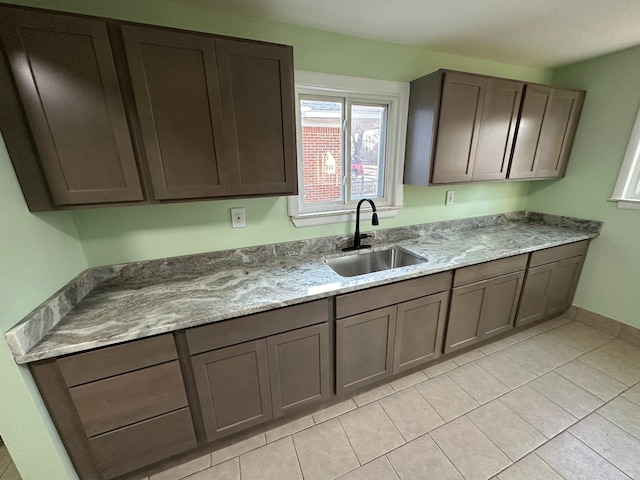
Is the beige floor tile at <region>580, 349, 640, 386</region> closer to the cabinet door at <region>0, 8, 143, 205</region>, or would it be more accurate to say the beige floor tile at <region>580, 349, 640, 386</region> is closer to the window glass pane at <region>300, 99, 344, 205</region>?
the window glass pane at <region>300, 99, 344, 205</region>

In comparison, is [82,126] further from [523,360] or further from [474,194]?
[523,360]

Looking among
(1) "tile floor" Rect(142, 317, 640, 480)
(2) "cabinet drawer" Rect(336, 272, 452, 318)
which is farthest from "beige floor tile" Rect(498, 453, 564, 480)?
(2) "cabinet drawer" Rect(336, 272, 452, 318)

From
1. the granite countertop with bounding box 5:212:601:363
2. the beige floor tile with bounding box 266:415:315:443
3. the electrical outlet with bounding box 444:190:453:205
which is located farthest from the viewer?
the electrical outlet with bounding box 444:190:453:205

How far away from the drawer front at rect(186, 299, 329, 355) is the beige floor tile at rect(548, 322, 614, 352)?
2348 mm

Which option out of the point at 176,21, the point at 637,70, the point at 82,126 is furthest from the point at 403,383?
the point at 637,70

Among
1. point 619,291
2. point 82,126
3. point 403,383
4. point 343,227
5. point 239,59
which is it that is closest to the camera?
point 82,126

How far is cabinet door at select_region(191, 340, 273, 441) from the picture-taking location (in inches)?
47.7

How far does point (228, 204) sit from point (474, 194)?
2268mm

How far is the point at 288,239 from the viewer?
5.94 feet

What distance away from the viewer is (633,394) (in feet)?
5.46

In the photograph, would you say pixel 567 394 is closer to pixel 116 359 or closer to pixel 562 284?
pixel 562 284

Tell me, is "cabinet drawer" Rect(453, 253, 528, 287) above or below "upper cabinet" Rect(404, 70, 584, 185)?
below

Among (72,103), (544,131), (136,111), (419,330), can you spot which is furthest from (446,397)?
(72,103)

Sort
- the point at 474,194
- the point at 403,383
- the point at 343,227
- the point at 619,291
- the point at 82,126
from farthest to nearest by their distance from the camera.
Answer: the point at 474,194, the point at 619,291, the point at 343,227, the point at 403,383, the point at 82,126
